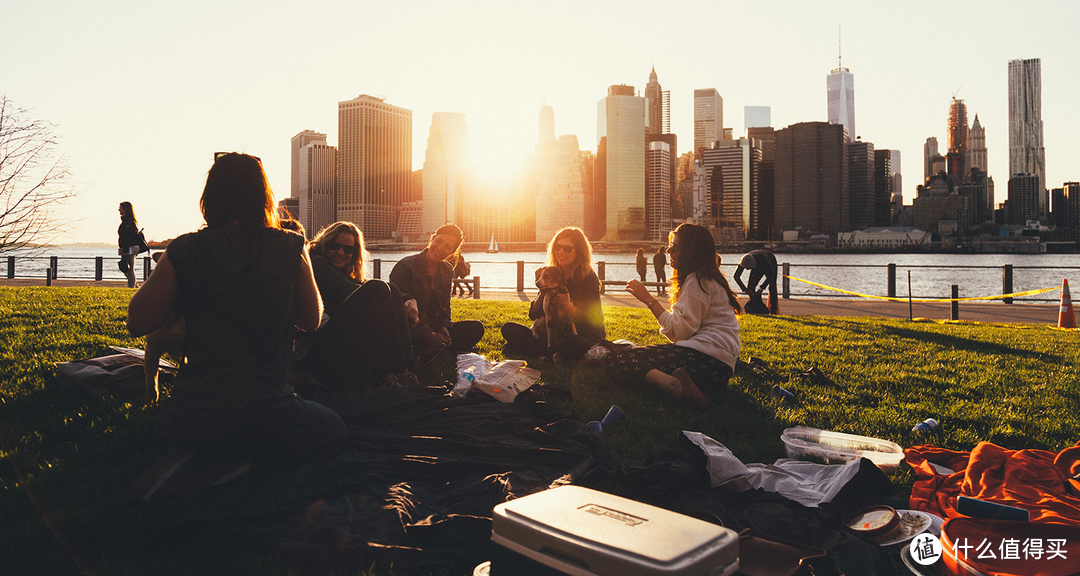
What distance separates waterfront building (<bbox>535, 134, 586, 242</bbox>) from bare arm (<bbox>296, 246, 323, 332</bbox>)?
15578 centimetres

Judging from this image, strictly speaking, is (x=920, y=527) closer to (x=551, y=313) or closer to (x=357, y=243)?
(x=551, y=313)

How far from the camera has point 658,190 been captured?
543 feet

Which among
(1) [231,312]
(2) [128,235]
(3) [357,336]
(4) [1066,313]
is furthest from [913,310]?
(2) [128,235]

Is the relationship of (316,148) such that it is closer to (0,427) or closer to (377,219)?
(377,219)

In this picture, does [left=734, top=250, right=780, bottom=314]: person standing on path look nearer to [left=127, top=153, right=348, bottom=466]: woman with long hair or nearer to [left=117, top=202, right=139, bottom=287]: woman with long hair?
[left=127, top=153, right=348, bottom=466]: woman with long hair

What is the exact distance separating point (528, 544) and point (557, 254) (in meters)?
4.29

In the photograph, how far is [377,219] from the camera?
14412cm

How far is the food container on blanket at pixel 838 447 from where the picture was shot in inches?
130

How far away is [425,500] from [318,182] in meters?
146

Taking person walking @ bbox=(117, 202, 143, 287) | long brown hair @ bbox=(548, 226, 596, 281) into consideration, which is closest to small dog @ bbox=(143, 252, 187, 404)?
long brown hair @ bbox=(548, 226, 596, 281)

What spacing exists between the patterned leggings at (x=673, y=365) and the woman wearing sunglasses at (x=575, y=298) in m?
1.10

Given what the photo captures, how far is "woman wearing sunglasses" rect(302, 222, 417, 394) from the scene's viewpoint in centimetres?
433

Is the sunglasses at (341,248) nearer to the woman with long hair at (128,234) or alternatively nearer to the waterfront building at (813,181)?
the woman with long hair at (128,234)

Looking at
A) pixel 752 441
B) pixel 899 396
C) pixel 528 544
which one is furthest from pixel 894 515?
pixel 899 396
